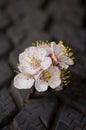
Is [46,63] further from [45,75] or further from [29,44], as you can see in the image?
[29,44]

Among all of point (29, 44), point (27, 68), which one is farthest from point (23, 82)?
point (29, 44)

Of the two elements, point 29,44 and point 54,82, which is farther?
point 29,44

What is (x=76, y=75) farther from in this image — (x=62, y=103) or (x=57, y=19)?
(x=57, y=19)

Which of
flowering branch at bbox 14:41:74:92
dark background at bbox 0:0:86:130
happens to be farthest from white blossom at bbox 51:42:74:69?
dark background at bbox 0:0:86:130

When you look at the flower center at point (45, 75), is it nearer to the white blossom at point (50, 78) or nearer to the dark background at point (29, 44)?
the white blossom at point (50, 78)
